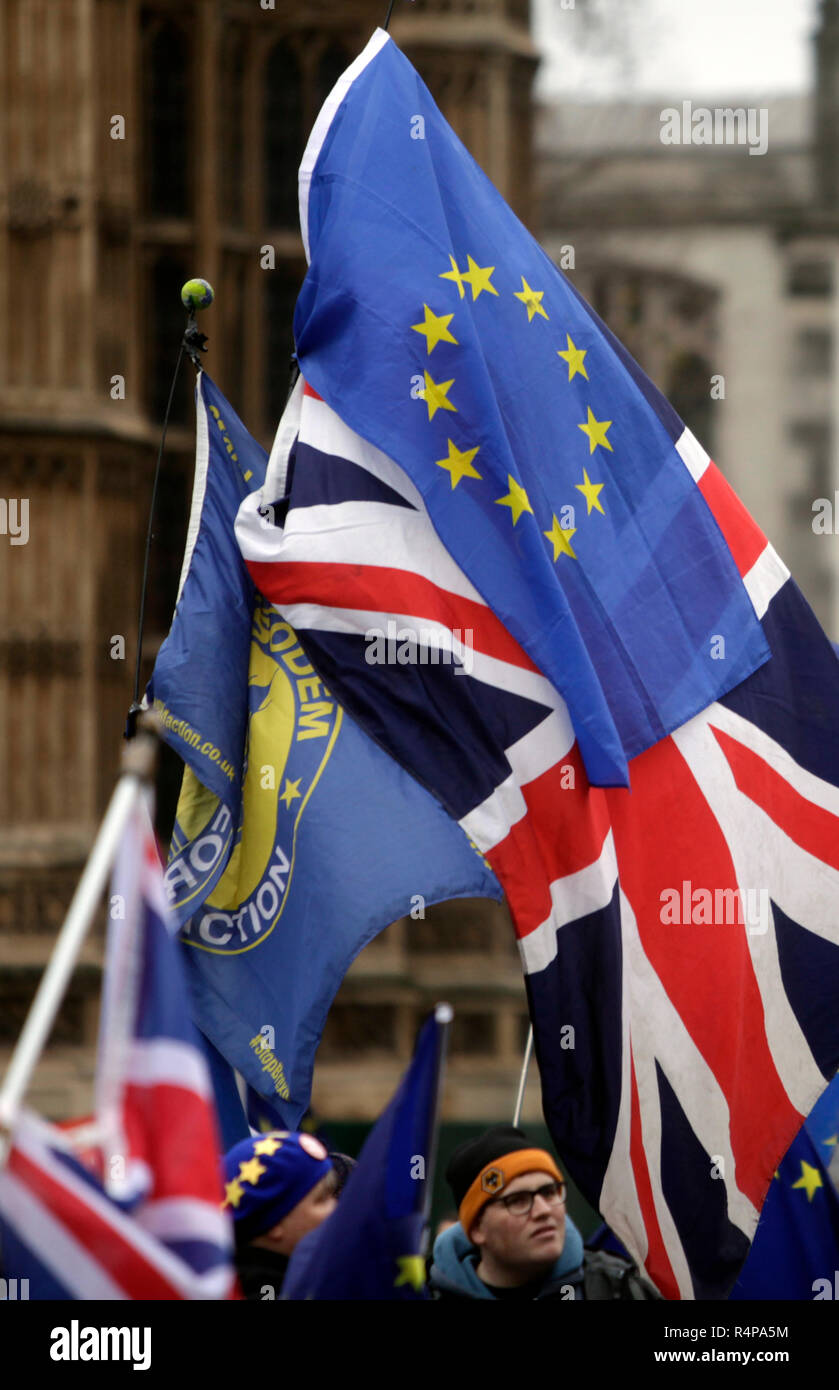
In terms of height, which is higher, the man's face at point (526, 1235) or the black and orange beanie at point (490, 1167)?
the black and orange beanie at point (490, 1167)

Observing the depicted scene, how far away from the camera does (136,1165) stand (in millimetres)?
2879

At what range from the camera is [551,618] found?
5.04 m

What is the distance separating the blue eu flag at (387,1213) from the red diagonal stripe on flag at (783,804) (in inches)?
85.2

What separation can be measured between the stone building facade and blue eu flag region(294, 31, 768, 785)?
8.30 meters

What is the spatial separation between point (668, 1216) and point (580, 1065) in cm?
41

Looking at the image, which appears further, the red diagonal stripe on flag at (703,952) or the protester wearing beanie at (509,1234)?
the red diagonal stripe on flag at (703,952)

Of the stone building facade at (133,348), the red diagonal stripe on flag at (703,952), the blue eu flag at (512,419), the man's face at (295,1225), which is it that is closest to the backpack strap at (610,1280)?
the red diagonal stripe on flag at (703,952)

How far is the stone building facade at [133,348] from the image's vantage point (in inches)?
530

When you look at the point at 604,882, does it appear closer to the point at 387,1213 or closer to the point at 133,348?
the point at 387,1213

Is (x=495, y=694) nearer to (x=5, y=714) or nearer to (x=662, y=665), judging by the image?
(x=662, y=665)

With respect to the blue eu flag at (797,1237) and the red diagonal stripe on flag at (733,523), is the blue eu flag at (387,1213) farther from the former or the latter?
the red diagonal stripe on flag at (733,523)

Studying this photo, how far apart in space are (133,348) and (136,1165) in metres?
11.5

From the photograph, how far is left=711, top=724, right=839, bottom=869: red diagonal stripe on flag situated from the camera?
17.5 ft
